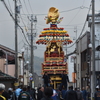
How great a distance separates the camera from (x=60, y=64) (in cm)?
3334

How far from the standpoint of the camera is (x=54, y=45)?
35062mm

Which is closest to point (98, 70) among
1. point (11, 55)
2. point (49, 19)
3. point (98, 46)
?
point (98, 46)

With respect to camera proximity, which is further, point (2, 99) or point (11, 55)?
point (11, 55)

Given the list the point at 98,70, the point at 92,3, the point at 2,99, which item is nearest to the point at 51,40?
the point at 98,70

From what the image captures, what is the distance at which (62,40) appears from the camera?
34.8 meters

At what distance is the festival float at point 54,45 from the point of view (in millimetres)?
33188

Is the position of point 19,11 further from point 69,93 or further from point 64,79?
point 69,93

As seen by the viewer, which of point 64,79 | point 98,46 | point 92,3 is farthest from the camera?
point 98,46

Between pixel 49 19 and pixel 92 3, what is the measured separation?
9642 mm

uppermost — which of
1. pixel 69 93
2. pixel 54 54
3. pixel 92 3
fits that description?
pixel 92 3

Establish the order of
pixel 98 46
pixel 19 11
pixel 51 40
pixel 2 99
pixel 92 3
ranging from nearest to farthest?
1. pixel 2 99
2. pixel 92 3
3. pixel 19 11
4. pixel 51 40
5. pixel 98 46

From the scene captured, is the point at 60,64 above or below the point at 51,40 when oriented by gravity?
below

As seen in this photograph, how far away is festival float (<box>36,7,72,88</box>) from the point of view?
33.2 metres

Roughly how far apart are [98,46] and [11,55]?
63.8 ft
